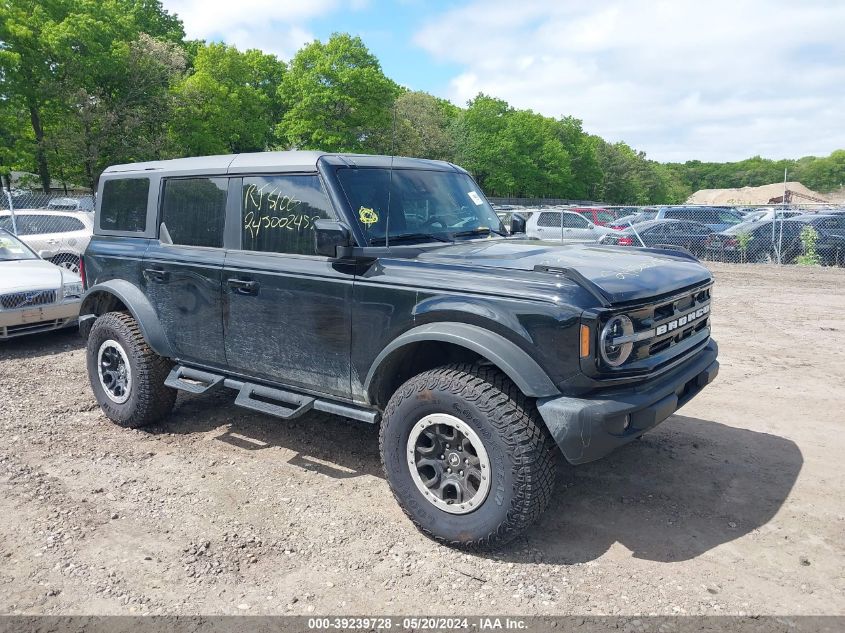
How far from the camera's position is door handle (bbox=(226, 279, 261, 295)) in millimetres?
4238

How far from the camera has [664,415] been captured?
3.39 metres

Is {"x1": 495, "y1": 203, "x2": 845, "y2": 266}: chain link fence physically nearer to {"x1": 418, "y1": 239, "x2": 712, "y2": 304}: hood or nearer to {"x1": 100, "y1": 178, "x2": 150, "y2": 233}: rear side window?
{"x1": 100, "y1": 178, "x2": 150, "y2": 233}: rear side window

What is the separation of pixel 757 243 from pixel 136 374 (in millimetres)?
17123

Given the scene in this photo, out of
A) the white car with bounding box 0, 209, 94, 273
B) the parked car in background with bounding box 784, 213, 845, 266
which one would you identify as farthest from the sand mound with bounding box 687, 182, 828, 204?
the white car with bounding box 0, 209, 94, 273

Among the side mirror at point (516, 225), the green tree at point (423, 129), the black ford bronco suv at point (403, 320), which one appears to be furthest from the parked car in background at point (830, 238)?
the green tree at point (423, 129)

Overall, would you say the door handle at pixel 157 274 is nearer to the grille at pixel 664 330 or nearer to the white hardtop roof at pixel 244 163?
the white hardtop roof at pixel 244 163

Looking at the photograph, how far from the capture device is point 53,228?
12.0 m

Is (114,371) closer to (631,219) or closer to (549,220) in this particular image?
(549,220)

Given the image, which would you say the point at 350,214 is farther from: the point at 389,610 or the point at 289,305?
the point at 389,610

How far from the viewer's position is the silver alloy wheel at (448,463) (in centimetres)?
334

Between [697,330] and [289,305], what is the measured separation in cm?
261

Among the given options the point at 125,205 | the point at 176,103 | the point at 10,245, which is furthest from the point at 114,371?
the point at 176,103

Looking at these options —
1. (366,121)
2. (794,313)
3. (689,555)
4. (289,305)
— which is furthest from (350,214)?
(366,121)

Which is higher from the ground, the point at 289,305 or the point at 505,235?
the point at 505,235
